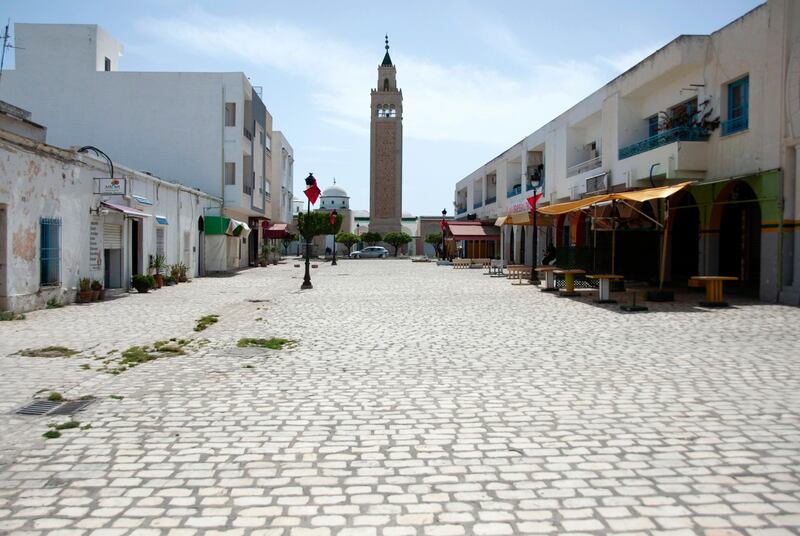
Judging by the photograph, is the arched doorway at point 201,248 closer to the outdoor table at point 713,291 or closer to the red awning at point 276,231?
the red awning at point 276,231

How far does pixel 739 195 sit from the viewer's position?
784 inches

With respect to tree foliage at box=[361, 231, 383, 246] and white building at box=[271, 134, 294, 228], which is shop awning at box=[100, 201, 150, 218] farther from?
tree foliage at box=[361, 231, 383, 246]

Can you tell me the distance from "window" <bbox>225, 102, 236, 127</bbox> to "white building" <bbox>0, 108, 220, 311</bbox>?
462 inches

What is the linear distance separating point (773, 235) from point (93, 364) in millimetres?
14926

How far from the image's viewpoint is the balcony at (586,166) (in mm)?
25991

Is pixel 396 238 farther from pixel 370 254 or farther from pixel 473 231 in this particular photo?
pixel 473 231

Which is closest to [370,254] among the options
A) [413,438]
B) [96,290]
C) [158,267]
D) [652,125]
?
[158,267]

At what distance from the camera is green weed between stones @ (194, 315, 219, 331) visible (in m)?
11.3

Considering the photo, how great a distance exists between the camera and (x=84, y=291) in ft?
51.7

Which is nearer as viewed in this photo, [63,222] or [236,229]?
→ [63,222]

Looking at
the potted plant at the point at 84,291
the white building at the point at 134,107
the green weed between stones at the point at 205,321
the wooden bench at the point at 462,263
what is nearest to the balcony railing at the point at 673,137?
the green weed between stones at the point at 205,321

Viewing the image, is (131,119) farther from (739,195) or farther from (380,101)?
(380,101)

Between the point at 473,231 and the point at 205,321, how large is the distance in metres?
32.6

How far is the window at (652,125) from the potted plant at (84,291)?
1846cm
